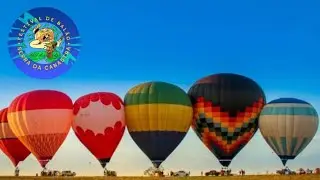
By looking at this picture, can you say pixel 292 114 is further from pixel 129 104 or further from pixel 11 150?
pixel 11 150

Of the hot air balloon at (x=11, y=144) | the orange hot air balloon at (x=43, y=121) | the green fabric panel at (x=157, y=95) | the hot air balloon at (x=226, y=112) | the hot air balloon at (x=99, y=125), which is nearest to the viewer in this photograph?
the orange hot air balloon at (x=43, y=121)

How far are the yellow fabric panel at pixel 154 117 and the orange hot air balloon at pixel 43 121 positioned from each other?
420 cm

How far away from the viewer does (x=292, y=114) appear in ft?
165

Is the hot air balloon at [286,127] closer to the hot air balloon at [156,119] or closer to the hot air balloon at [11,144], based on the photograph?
the hot air balloon at [156,119]

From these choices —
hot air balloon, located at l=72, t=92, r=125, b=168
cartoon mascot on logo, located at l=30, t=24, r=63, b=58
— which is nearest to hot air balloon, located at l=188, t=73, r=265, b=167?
hot air balloon, located at l=72, t=92, r=125, b=168

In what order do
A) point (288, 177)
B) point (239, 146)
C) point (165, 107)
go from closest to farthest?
point (288, 177), point (165, 107), point (239, 146)

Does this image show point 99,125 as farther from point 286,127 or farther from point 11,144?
point 286,127

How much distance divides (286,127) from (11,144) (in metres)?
20.4

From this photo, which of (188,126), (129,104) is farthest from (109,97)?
(188,126)

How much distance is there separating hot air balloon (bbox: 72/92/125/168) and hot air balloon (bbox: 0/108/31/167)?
20.9 ft

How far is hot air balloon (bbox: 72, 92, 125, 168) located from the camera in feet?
156

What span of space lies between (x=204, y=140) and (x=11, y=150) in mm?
14501

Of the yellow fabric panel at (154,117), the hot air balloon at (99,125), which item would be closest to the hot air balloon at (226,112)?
the yellow fabric panel at (154,117)

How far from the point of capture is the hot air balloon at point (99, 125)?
47531mm
